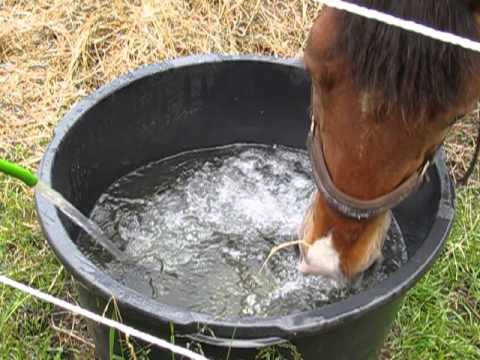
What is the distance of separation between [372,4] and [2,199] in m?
1.35

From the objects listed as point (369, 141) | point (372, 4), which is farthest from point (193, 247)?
point (372, 4)

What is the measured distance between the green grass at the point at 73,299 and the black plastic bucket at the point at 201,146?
0.19 m

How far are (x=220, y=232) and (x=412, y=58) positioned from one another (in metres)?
0.95

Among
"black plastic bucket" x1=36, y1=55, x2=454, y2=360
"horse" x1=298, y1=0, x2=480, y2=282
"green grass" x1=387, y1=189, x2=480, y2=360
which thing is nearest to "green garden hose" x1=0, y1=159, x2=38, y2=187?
"black plastic bucket" x1=36, y1=55, x2=454, y2=360

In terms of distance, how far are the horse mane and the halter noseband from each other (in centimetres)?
20

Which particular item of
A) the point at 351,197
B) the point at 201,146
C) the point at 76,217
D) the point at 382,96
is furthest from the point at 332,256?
the point at 201,146

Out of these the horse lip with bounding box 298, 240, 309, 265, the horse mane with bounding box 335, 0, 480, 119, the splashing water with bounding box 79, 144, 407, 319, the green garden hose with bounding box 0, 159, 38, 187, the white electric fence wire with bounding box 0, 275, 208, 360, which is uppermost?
the horse mane with bounding box 335, 0, 480, 119

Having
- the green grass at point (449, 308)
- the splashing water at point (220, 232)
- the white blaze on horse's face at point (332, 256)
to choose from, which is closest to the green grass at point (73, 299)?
the green grass at point (449, 308)

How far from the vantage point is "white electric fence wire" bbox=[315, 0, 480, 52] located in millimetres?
1168

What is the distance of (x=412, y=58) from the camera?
1241mm

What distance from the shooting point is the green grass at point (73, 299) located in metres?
1.90

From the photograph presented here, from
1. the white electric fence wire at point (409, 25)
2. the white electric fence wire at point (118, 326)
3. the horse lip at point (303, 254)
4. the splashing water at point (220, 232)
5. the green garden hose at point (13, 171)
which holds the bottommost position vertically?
the splashing water at point (220, 232)

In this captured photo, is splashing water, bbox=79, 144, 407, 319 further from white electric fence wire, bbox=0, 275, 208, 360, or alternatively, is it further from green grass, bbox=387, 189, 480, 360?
white electric fence wire, bbox=0, 275, 208, 360

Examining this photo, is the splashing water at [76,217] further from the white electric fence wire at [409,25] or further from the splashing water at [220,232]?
the white electric fence wire at [409,25]
